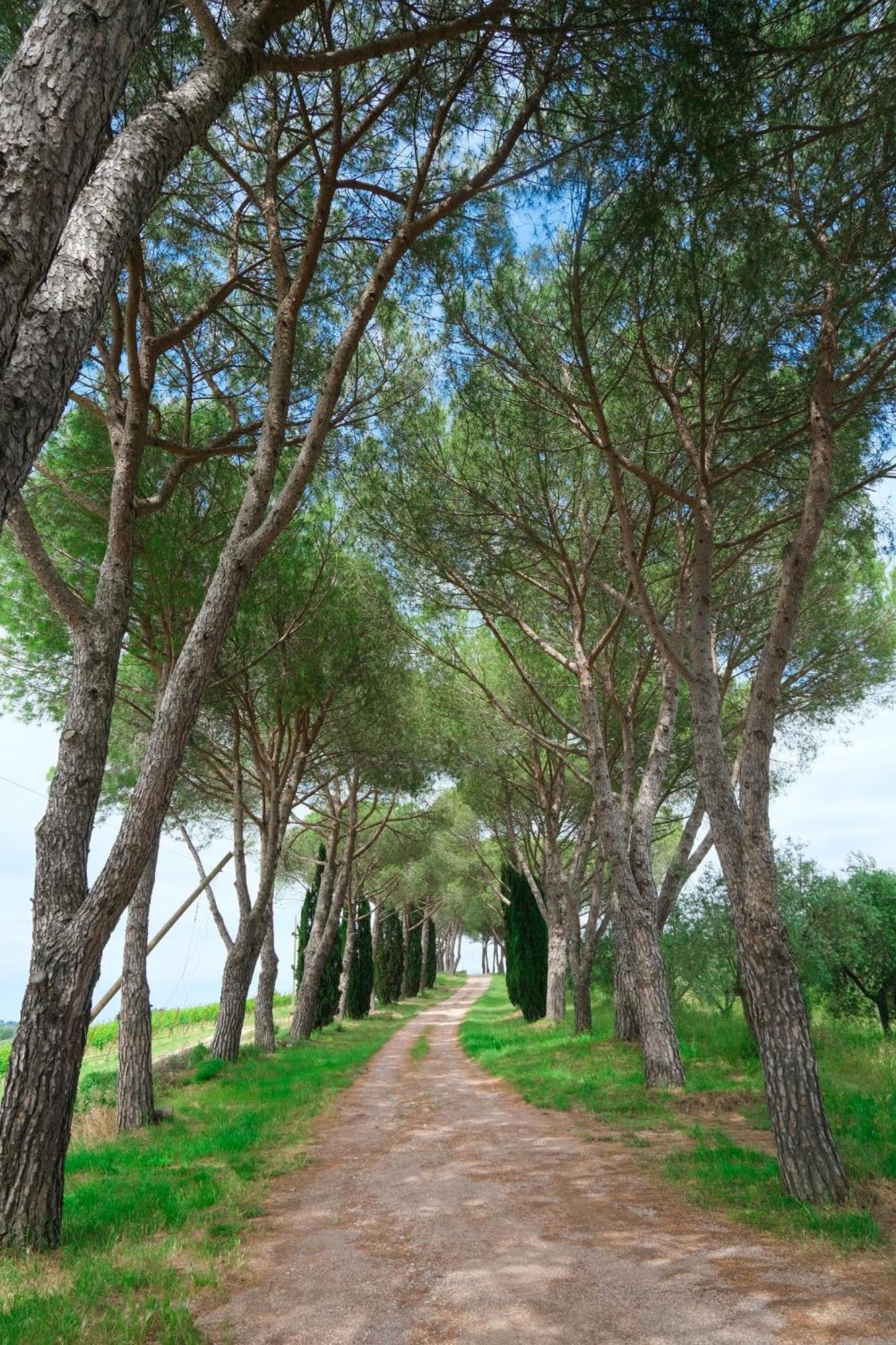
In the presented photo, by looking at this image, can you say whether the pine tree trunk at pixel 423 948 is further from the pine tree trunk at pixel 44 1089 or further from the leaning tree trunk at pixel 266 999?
the pine tree trunk at pixel 44 1089

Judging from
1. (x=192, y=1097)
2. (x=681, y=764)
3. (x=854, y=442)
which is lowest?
(x=192, y=1097)

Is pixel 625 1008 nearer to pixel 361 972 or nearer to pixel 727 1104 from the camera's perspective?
pixel 727 1104

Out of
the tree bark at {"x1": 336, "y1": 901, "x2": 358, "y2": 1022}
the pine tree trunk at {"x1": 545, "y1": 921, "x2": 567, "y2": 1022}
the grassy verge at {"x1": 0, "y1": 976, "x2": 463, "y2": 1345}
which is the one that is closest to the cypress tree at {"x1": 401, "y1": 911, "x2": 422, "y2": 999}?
the tree bark at {"x1": 336, "y1": 901, "x2": 358, "y2": 1022}

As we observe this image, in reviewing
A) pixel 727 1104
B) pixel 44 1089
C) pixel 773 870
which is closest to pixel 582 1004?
pixel 727 1104

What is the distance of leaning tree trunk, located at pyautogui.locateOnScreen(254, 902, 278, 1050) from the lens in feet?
43.9

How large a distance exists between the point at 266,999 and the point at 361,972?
10436 millimetres

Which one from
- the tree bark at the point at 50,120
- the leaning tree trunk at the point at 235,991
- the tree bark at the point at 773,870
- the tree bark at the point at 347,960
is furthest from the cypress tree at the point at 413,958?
the tree bark at the point at 50,120

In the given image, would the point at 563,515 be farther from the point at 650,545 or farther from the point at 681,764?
the point at 681,764

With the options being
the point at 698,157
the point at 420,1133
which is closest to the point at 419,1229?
the point at 420,1133

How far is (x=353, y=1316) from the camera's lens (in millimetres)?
3369

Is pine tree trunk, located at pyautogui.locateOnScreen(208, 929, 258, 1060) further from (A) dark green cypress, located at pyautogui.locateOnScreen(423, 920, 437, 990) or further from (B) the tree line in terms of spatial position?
(A) dark green cypress, located at pyautogui.locateOnScreen(423, 920, 437, 990)

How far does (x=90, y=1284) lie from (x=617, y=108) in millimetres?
7636

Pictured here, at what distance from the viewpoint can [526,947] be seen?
19484 mm

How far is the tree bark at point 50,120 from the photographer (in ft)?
6.72
